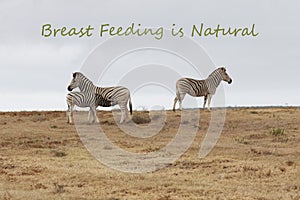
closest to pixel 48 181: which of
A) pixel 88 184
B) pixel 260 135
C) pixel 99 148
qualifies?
pixel 88 184

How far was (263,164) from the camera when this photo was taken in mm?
16094

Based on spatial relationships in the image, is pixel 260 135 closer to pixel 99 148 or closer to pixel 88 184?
pixel 99 148

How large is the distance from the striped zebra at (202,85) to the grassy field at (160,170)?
135 inches

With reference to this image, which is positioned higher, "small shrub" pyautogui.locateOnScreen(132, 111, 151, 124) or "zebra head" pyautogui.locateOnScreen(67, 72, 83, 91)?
"zebra head" pyautogui.locateOnScreen(67, 72, 83, 91)

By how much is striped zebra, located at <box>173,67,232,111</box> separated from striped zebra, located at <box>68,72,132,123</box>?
339 cm

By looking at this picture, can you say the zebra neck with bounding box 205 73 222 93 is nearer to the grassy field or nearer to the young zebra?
the grassy field

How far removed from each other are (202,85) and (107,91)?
5.30 metres

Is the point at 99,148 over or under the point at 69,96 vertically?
under

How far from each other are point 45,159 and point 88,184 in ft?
12.3

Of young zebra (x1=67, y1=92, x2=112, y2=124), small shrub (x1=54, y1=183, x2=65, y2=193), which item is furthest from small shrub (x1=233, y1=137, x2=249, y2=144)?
small shrub (x1=54, y1=183, x2=65, y2=193)

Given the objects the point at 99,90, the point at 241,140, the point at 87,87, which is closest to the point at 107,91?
the point at 99,90

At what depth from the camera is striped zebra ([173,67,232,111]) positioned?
28703 mm

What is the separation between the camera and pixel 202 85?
2922 centimetres

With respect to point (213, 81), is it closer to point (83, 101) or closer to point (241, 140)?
point (83, 101)
